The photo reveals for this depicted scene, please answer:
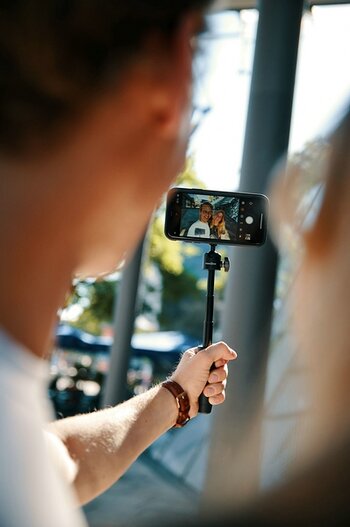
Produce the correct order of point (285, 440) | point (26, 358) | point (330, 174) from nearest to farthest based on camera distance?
point (26, 358) → point (330, 174) → point (285, 440)

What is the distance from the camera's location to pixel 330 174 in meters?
3.30

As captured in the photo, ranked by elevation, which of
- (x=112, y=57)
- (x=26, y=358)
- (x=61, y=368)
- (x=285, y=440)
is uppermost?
(x=112, y=57)

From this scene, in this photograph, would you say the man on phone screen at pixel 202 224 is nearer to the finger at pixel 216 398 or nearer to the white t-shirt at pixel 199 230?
the white t-shirt at pixel 199 230

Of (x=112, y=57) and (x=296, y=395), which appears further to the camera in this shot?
(x=296, y=395)

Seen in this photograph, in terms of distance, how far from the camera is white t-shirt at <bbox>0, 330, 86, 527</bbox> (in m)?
0.48

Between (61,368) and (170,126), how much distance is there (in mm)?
12328

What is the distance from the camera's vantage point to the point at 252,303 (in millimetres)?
4781

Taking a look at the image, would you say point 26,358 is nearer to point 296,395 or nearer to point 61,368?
point 296,395

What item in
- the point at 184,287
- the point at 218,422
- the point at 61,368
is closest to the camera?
the point at 218,422

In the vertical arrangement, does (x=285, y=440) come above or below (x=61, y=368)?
above

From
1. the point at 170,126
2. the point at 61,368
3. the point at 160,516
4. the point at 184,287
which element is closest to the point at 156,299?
the point at 184,287

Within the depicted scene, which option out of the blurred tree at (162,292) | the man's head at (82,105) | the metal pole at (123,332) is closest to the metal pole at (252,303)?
the metal pole at (123,332)

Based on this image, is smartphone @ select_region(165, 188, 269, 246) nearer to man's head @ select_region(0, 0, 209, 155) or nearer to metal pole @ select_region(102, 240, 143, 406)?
man's head @ select_region(0, 0, 209, 155)

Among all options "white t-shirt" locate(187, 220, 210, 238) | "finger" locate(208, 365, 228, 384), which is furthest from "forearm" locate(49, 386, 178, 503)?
"white t-shirt" locate(187, 220, 210, 238)
